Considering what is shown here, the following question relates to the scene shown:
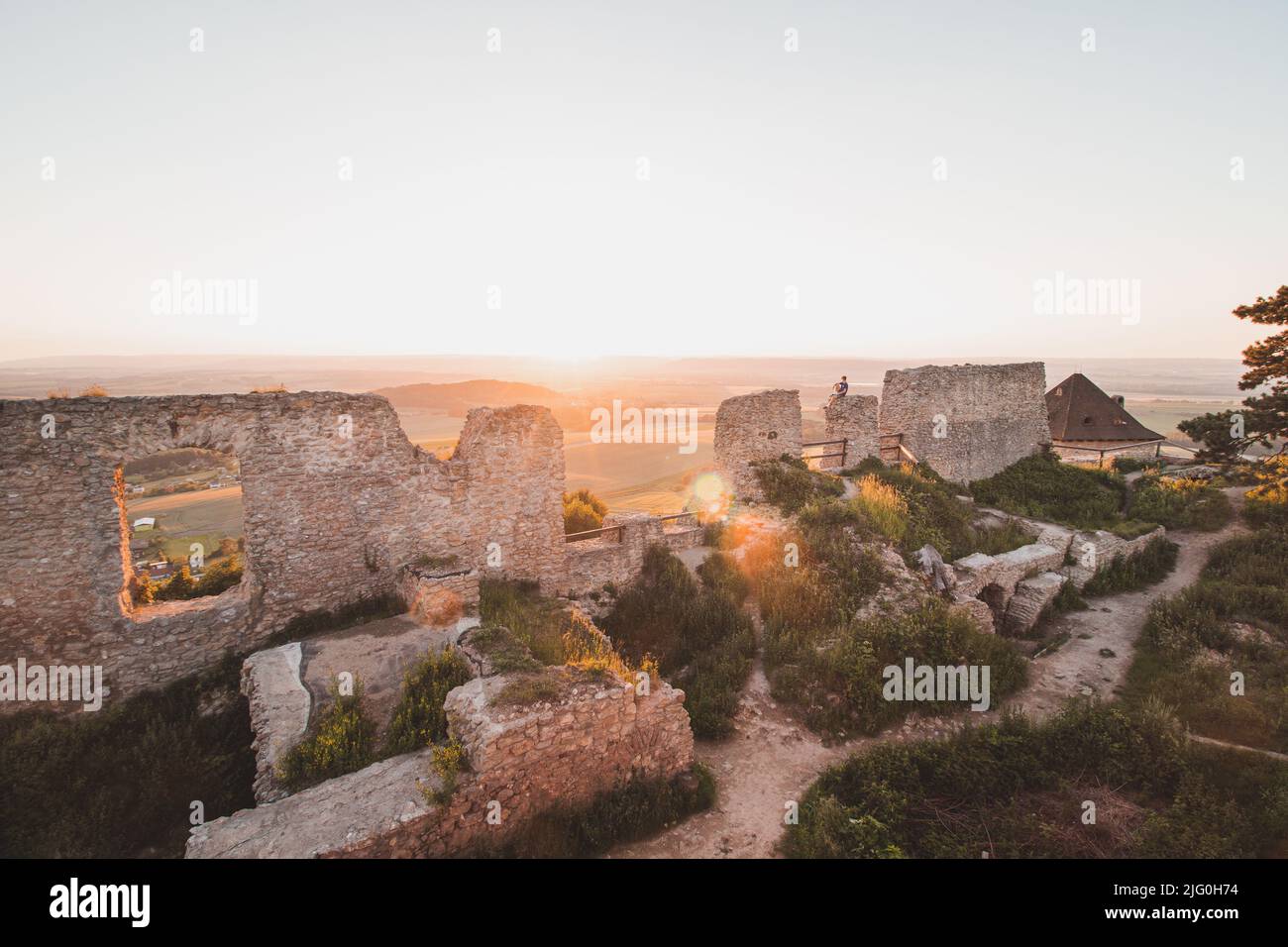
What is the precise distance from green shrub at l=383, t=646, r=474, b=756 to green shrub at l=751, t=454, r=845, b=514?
29.3 ft

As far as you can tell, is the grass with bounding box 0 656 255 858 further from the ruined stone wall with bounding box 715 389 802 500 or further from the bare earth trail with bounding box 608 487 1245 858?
the ruined stone wall with bounding box 715 389 802 500

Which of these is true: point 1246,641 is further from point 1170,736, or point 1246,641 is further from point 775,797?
point 775,797

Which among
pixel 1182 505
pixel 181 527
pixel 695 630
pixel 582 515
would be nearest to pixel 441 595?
pixel 695 630

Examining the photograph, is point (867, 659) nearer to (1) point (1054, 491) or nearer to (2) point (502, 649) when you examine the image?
(2) point (502, 649)

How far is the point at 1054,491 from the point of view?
19125 mm

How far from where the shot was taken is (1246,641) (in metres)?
10.7

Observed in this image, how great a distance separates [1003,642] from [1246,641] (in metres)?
4.29

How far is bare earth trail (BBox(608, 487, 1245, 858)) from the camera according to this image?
6918 mm

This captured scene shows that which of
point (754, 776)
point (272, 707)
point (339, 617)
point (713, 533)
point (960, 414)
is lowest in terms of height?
point (754, 776)

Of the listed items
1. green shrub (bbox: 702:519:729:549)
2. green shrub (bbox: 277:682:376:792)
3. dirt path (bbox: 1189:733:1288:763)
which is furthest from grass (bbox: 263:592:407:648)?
dirt path (bbox: 1189:733:1288:763)

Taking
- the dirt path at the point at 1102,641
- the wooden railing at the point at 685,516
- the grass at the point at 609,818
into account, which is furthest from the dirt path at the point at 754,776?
the wooden railing at the point at 685,516

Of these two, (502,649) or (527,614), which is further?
(527,614)

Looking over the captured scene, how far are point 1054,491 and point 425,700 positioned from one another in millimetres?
20460
